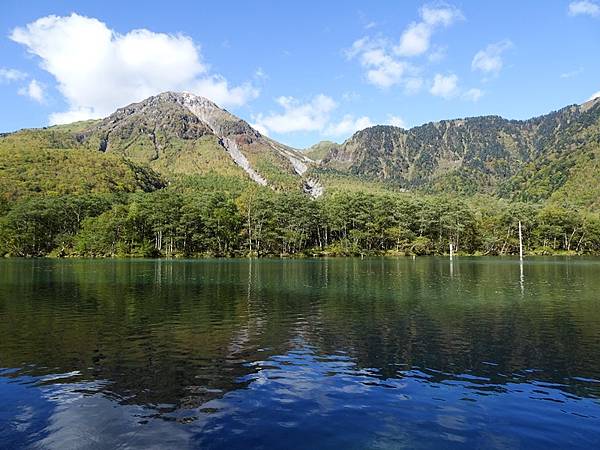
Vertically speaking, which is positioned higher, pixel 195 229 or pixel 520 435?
pixel 195 229

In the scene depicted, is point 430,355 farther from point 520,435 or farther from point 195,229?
point 195,229

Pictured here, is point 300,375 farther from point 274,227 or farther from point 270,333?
point 274,227

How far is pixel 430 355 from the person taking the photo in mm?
21609

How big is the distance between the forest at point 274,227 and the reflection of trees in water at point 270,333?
99.1 meters

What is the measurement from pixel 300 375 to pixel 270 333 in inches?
332

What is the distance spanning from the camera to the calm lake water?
13.0 m

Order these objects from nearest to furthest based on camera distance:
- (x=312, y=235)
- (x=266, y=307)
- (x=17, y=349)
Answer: (x=17, y=349) < (x=266, y=307) < (x=312, y=235)

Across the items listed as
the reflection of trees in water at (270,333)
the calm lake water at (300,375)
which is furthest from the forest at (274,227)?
the calm lake water at (300,375)

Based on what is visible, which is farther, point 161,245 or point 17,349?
point 161,245

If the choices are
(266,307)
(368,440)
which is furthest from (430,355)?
(266,307)

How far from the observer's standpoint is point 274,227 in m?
151

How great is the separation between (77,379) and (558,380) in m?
18.6

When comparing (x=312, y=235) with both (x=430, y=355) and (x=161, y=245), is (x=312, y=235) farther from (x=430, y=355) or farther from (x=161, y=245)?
(x=430, y=355)

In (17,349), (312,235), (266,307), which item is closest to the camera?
(17,349)
